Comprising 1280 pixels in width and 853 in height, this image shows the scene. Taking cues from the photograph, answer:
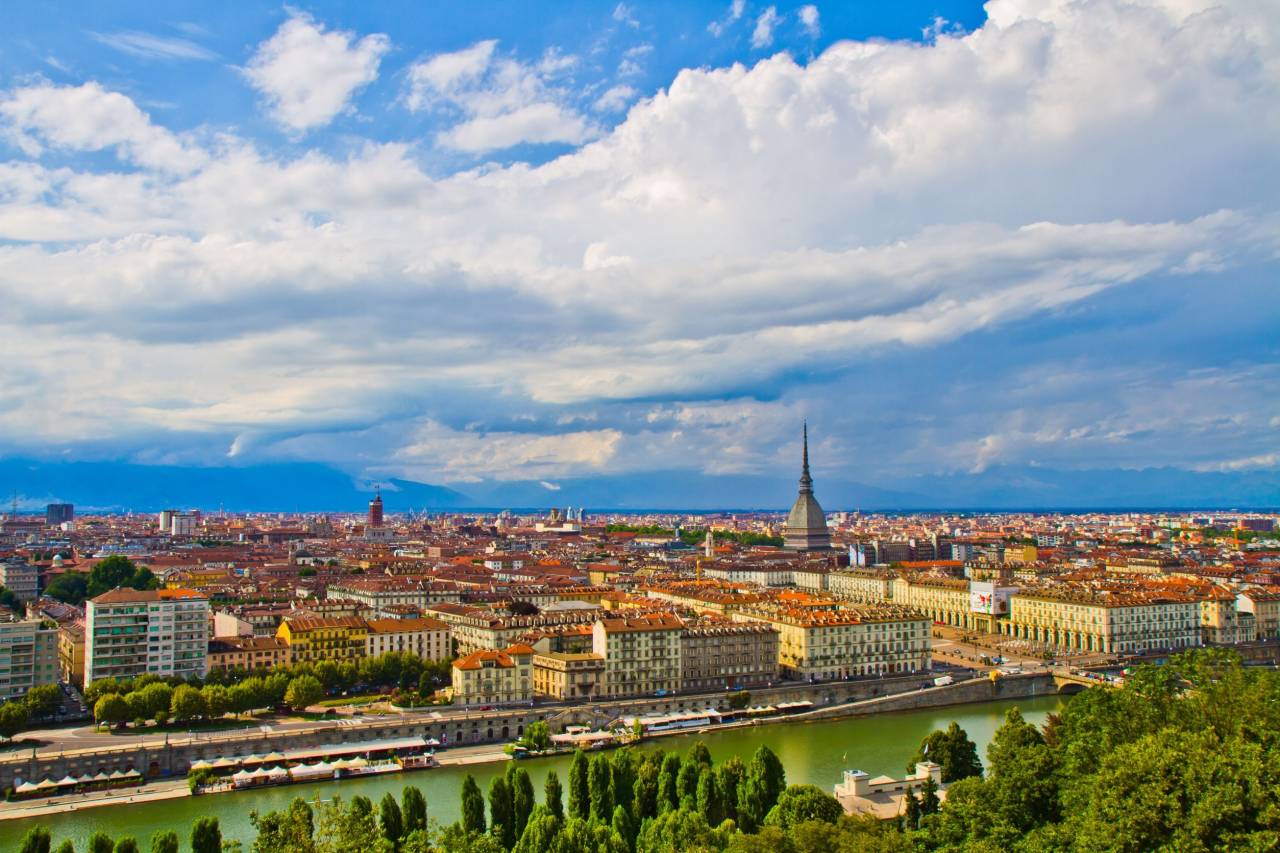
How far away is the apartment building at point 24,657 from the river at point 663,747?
15182mm

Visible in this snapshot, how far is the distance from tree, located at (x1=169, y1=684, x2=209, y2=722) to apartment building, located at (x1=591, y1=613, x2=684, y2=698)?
14.8 meters

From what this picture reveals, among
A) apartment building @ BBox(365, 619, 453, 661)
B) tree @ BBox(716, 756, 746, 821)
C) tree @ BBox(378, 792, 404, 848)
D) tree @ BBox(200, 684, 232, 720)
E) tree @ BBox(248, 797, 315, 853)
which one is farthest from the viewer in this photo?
apartment building @ BBox(365, 619, 453, 661)

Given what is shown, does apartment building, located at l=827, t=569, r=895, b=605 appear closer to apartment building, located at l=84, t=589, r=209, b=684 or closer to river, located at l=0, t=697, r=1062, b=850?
river, located at l=0, t=697, r=1062, b=850

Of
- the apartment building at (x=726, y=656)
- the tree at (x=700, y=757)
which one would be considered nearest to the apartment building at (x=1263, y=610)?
the apartment building at (x=726, y=656)

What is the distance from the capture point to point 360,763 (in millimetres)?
33938

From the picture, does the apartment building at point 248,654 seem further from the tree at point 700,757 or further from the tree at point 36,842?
the tree at point 700,757

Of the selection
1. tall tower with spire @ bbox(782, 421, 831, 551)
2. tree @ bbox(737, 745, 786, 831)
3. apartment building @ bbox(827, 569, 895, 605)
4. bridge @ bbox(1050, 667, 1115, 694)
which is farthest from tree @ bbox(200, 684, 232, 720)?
tall tower with spire @ bbox(782, 421, 831, 551)

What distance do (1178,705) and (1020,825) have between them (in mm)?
6507

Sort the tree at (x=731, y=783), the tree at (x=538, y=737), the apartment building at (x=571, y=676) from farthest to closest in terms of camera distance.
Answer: the apartment building at (x=571, y=676), the tree at (x=538, y=737), the tree at (x=731, y=783)

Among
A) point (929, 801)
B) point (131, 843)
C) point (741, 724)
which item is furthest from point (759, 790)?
point (741, 724)

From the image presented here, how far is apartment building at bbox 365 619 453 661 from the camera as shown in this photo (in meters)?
50.2

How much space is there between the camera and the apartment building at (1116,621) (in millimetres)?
59500

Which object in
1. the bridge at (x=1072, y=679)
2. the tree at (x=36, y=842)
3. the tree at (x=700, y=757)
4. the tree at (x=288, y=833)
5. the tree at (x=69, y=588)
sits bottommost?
the bridge at (x=1072, y=679)

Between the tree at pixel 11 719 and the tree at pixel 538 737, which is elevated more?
the tree at pixel 11 719
